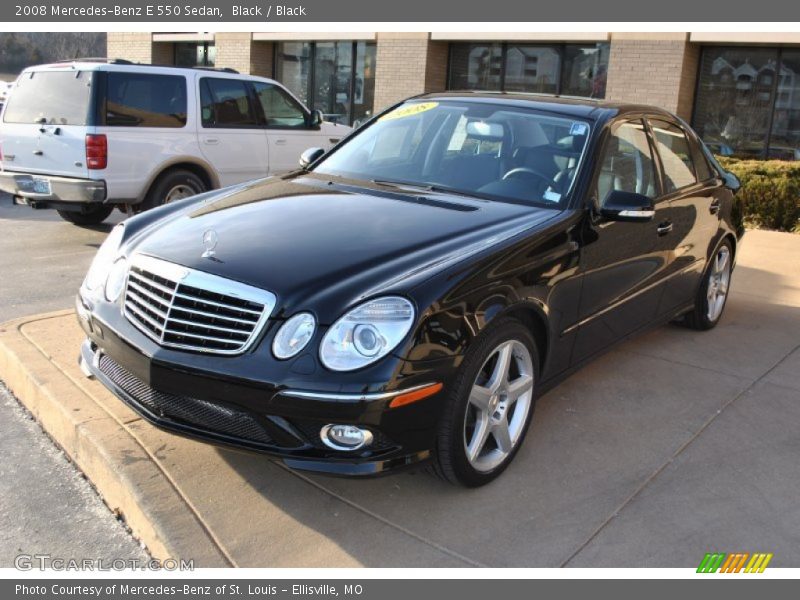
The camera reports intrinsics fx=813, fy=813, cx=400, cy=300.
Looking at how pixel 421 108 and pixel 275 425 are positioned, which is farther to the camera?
pixel 421 108

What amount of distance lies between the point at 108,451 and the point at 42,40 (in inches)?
1657

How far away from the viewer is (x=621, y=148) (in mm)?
4582

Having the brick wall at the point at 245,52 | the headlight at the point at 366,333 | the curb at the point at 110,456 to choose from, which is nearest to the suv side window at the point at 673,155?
the headlight at the point at 366,333

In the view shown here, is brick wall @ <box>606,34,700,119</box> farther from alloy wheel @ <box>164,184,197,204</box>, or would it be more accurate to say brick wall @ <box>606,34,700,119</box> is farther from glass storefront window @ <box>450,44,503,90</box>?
alloy wheel @ <box>164,184,197,204</box>

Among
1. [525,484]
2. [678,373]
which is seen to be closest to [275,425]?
[525,484]

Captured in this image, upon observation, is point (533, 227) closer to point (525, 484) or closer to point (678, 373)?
point (525, 484)

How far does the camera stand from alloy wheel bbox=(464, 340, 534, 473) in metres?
3.44

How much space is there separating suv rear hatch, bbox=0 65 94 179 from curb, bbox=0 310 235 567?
12.9ft

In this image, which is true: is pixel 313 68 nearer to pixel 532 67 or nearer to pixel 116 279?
pixel 532 67

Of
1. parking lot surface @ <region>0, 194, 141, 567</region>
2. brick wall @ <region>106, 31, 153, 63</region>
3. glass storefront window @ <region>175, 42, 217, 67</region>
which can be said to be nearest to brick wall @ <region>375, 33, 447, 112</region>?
glass storefront window @ <region>175, 42, 217, 67</region>

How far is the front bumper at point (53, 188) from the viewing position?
8188 mm

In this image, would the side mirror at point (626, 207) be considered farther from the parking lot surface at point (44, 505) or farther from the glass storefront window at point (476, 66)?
the glass storefront window at point (476, 66)

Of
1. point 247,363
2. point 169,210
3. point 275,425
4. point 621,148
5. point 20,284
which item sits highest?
point 621,148

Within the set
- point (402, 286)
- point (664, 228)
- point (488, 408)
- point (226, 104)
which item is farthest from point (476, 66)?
point (402, 286)
